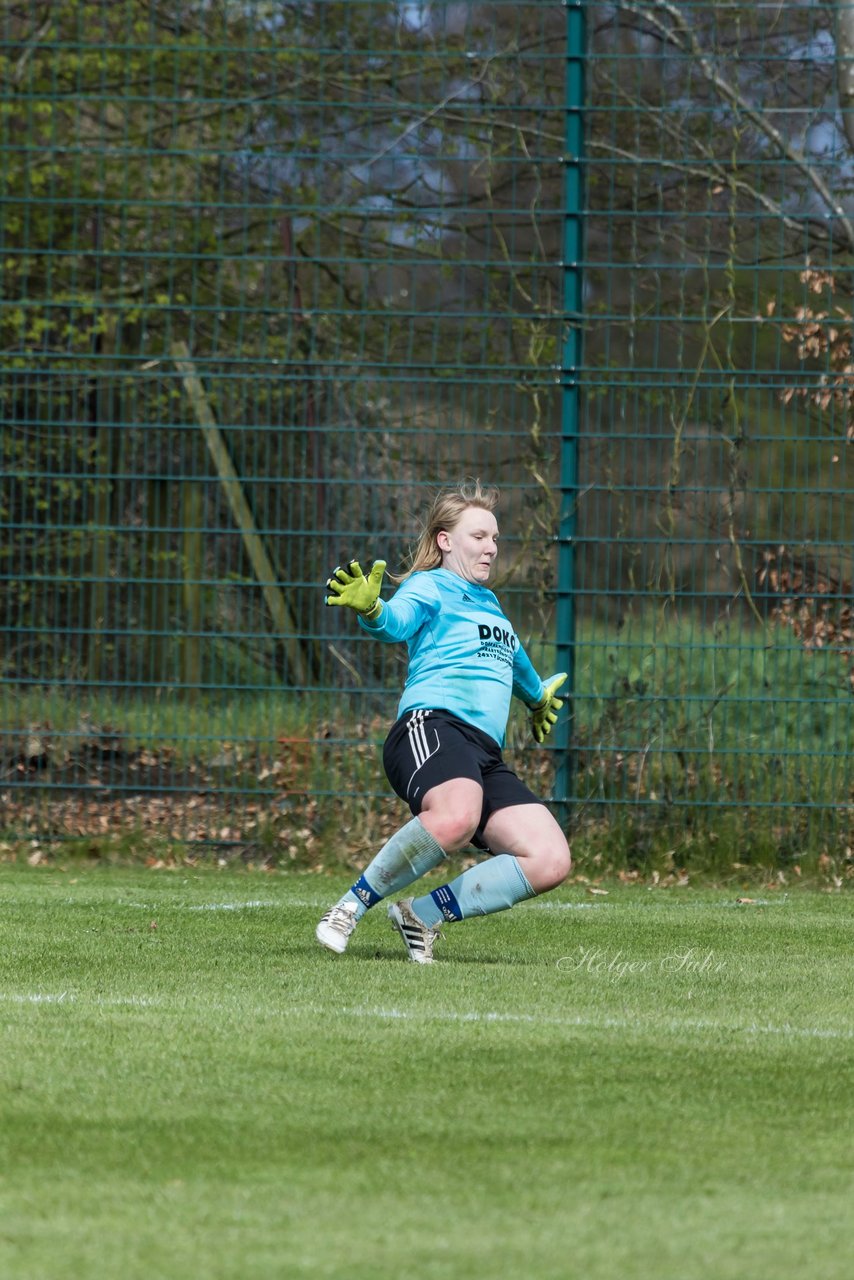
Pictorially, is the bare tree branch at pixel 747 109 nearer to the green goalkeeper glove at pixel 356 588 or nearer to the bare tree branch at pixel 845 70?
the bare tree branch at pixel 845 70

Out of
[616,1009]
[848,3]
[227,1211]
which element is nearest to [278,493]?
[848,3]

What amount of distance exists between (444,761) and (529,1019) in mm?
1195

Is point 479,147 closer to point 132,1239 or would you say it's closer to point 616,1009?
point 616,1009

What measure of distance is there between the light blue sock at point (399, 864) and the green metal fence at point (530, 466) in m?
2.64

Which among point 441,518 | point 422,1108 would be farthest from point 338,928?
point 422,1108

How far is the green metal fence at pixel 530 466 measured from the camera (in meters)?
7.91

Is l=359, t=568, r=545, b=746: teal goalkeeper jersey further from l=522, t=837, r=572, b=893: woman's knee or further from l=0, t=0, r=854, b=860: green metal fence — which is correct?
l=0, t=0, r=854, b=860: green metal fence

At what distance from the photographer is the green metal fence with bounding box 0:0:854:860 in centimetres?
791

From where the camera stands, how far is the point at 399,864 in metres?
5.36

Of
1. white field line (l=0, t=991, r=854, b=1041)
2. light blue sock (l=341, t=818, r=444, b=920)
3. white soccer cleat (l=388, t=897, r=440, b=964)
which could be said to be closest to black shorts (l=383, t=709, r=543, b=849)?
light blue sock (l=341, t=818, r=444, b=920)

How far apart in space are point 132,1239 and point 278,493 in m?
5.66

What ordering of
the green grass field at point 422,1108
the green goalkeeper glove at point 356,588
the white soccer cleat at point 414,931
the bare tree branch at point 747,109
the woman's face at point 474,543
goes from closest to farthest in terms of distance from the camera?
the green grass field at point 422,1108, the green goalkeeper glove at point 356,588, the white soccer cleat at point 414,931, the woman's face at point 474,543, the bare tree branch at point 747,109

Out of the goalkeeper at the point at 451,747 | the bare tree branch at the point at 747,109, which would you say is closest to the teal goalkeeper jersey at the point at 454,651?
the goalkeeper at the point at 451,747

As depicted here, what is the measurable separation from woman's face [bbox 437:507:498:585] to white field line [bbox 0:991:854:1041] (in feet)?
5.45
